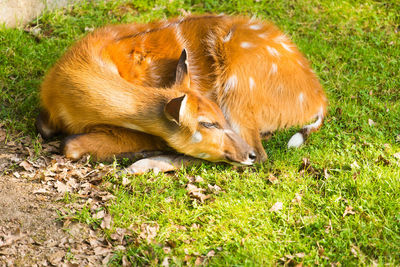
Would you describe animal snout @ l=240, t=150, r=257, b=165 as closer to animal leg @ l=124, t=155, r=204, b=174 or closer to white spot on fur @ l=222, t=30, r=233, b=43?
animal leg @ l=124, t=155, r=204, b=174

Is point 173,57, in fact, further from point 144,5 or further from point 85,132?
point 144,5

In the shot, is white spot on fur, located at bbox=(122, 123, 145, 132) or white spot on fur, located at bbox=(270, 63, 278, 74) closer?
white spot on fur, located at bbox=(122, 123, 145, 132)

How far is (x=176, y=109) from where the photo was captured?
4457 mm

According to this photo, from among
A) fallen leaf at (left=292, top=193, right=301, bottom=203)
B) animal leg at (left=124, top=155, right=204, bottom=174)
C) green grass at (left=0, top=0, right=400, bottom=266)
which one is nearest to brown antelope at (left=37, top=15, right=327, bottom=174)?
animal leg at (left=124, top=155, right=204, bottom=174)

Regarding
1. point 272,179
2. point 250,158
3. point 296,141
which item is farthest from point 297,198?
point 296,141

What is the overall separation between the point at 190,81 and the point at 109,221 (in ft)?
5.67

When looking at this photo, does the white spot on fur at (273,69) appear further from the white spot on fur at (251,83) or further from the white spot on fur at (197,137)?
the white spot on fur at (197,137)

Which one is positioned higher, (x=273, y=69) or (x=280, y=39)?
(x=280, y=39)

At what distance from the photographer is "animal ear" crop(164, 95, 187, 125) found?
14.5 feet

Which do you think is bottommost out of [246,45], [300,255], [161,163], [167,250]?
[300,255]

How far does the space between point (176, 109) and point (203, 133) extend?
489 mm

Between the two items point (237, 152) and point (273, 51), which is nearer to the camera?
point (237, 152)

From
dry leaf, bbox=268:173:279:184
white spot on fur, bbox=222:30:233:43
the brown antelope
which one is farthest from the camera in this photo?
white spot on fur, bbox=222:30:233:43

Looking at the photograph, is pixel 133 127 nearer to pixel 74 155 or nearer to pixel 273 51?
pixel 74 155
